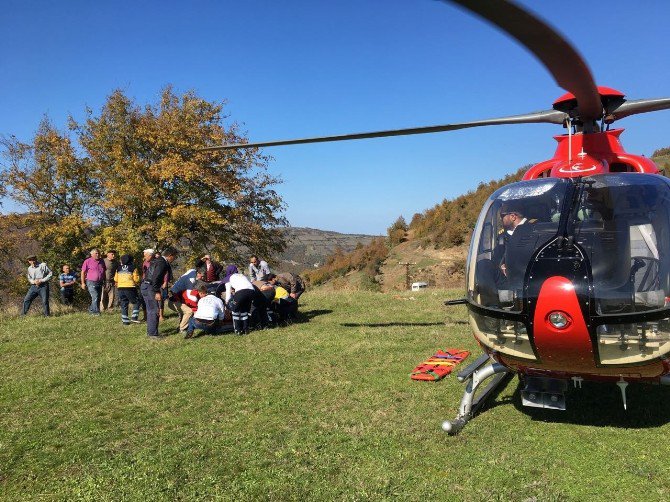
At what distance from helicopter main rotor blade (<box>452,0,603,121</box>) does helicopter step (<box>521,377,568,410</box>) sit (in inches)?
100

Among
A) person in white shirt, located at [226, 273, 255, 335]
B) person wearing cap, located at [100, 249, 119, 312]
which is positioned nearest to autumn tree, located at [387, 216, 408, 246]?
person wearing cap, located at [100, 249, 119, 312]

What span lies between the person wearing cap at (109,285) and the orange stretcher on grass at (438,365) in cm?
1031

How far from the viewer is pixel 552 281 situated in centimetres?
370

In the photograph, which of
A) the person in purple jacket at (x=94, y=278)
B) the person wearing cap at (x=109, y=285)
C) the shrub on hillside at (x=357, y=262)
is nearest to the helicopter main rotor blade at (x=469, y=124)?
the person in purple jacket at (x=94, y=278)

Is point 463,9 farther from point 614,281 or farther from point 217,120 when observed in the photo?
point 217,120

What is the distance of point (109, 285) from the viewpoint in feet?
52.2

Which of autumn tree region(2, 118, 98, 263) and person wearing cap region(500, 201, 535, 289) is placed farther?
autumn tree region(2, 118, 98, 263)

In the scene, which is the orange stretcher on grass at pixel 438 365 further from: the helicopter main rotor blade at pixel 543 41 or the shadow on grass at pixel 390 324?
the helicopter main rotor blade at pixel 543 41

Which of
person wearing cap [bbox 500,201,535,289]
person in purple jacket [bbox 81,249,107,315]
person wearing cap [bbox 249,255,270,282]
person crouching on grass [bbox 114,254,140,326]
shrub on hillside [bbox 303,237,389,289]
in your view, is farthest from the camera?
shrub on hillside [bbox 303,237,389,289]

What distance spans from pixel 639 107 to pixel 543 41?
3.48m

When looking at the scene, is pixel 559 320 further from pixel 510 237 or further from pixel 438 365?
pixel 438 365

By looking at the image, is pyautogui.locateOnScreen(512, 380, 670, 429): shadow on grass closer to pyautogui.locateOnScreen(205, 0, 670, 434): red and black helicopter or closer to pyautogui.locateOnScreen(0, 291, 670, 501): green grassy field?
pyautogui.locateOnScreen(0, 291, 670, 501): green grassy field

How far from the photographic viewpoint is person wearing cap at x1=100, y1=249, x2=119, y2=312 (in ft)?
46.3

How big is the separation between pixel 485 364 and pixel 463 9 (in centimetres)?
414
